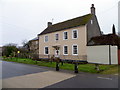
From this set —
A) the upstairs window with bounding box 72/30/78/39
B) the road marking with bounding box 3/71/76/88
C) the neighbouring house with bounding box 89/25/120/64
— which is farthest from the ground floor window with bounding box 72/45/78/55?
the road marking with bounding box 3/71/76/88

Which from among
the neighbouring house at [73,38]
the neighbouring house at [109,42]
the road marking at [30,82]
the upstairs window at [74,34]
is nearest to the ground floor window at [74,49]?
the neighbouring house at [73,38]

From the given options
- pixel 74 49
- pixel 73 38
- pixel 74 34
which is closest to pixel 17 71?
pixel 74 49

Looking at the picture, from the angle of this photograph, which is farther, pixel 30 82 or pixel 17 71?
pixel 17 71

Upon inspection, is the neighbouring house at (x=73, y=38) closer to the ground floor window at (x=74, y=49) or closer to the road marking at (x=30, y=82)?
the ground floor window at (x=74, y=49)

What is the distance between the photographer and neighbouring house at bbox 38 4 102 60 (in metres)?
19.0

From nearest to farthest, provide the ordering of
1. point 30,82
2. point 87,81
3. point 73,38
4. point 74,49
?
point 30,82
point 87,81
point 74,49
point 73,38

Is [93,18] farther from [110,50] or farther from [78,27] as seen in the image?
[110,50]

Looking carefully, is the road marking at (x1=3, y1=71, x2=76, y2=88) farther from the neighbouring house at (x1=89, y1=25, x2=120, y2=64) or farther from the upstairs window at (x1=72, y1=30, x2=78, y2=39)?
the upstairs window at (x1=72, y1=30, x2=78, y2=39)

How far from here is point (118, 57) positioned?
16.3 m

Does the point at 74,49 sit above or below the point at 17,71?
above

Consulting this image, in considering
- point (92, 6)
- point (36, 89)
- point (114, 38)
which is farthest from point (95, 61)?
point (36, 89)

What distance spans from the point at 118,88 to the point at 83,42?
1322 centimetres

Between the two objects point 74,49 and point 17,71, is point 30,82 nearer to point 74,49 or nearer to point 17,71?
point 17,71

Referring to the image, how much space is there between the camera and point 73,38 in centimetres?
2038
